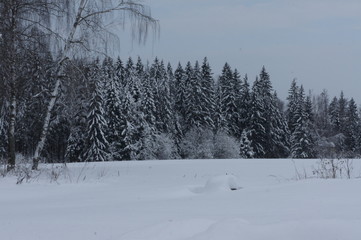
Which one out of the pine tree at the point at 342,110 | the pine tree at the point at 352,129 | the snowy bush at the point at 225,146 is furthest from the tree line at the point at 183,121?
the pine tree at the point at 342,110

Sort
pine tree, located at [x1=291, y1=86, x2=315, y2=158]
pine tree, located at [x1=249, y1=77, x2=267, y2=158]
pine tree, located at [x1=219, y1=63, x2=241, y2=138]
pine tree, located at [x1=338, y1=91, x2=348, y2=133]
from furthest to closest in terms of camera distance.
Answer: pine tree, located at [x1=338, y1=91, x2=348, y2=133], pine tree, located at [x1=219, y1=63, x2=241, y2=138], pine tree, located at [x1=249, y1=77, x2=267, y2=158], pine tree, located at [x1=291, y1=86, x2=315, y2=158]

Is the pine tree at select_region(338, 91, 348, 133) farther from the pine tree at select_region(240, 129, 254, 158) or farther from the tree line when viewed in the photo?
the pine tree at select_region(240, 129, 254, 158)

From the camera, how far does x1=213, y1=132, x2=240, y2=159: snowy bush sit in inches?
1501

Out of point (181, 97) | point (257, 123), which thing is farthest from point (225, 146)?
point (181, 97)

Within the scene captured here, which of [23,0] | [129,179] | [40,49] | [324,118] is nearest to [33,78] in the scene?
[40,49]

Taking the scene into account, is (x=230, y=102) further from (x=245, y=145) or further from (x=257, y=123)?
(x=245, y=145)

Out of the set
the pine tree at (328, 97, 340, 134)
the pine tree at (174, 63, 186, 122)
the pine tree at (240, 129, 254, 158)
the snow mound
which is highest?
the pine tree at (174, 63, 186, 122)

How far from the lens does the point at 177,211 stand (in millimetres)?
4395

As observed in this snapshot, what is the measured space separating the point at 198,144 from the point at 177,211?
34.5m

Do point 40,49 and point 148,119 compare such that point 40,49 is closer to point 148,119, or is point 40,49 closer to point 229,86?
point 148,119

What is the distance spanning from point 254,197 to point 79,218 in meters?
2.64

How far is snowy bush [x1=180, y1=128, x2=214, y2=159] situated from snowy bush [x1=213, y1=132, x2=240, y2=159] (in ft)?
2.17

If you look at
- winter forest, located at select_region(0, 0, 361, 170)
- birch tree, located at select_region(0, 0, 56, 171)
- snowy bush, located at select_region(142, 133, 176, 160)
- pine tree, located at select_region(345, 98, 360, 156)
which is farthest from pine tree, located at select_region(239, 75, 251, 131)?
birch tree, located at select_region(0, 0, 56, 171)

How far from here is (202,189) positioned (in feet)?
22.1
